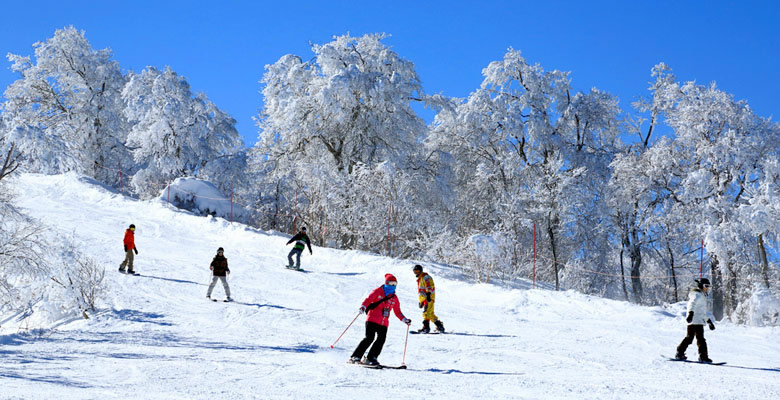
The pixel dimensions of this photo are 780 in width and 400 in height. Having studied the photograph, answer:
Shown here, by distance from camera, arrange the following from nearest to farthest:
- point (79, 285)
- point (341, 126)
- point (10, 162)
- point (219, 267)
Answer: point (79, 285) → point (10, 162) → point (219, 267) → point (341, 126)

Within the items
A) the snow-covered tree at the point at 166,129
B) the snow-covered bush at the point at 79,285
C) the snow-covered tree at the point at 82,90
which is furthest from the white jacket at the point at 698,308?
the snow-covered tree at the point at 82,90

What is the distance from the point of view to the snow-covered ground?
8.54m

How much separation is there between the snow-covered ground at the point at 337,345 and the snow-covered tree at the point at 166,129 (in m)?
17.2

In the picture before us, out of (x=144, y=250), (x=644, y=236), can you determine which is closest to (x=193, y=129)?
(x=144, y=250)

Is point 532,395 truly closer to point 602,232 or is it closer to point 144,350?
point 144,350

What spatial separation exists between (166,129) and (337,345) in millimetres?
31438

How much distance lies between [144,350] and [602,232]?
26548 mm

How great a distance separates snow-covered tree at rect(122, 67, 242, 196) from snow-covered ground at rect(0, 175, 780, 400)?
17.2m

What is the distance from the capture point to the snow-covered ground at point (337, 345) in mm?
8539

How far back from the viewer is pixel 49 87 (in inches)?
1651

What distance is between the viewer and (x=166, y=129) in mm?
39844

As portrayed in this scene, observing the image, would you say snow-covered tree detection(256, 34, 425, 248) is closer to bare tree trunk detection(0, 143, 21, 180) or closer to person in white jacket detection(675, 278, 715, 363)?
bare tree trunk detection(0, 143, 21, 180)

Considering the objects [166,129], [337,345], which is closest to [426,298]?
[337,345]

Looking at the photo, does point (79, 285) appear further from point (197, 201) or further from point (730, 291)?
point (730, 291)
